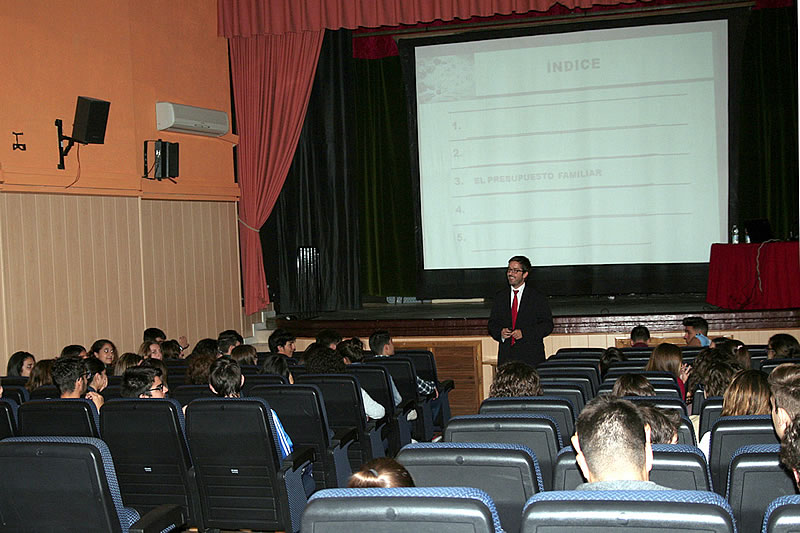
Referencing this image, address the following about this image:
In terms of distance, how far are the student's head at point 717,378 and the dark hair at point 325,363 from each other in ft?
6.98

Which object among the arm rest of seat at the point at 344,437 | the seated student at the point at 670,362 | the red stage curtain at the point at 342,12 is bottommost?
the arm rest of seat at the point at 344,437

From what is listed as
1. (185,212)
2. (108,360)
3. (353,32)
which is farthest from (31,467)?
(353,32)

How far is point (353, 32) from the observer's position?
37.2 feet

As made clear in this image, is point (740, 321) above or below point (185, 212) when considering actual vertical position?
below

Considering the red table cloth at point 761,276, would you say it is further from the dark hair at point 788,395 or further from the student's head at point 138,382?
the student's head at point 138,382

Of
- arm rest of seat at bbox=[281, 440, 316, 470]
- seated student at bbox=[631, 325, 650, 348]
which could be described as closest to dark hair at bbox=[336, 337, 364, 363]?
arm rest of seat at bbox=[281, 440, 316, 470]

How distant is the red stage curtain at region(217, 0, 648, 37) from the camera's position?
9695mm

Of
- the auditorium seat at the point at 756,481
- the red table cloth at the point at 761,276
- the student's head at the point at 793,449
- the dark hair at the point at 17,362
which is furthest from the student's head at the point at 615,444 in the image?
the red table cloth at the point at 761,276

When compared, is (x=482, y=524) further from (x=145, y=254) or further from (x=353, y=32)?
(x=353, y=32)

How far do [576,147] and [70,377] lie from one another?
7.50 m

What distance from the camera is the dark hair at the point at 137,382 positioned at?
162 inches

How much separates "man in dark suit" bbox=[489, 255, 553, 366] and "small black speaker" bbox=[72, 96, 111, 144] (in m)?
3.99

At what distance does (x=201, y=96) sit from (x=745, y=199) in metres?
6.92

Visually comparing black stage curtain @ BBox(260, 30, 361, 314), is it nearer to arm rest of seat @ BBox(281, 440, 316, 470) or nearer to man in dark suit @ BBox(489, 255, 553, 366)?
man in dark suit @ BBox(489, 255, 553, 366)
